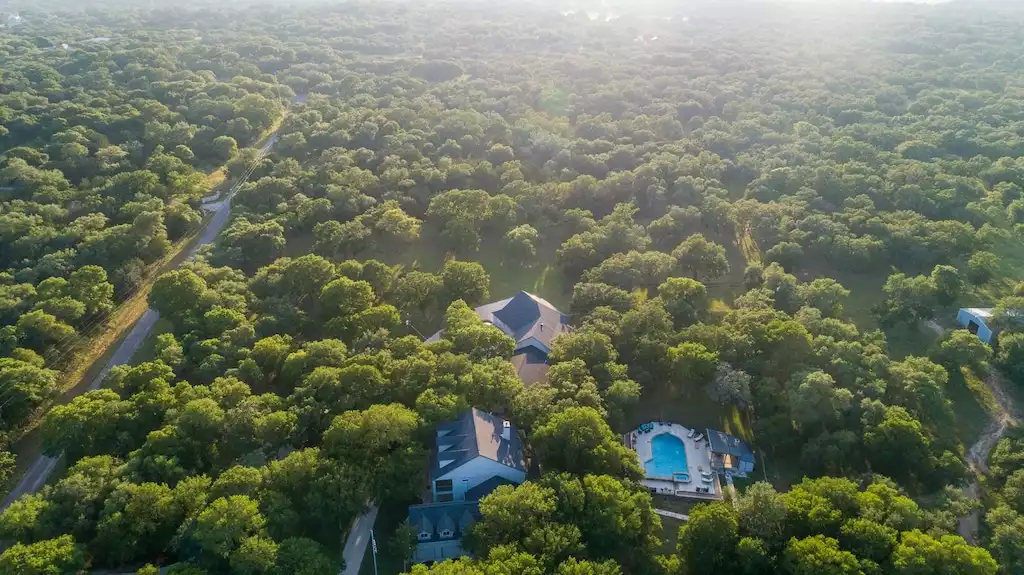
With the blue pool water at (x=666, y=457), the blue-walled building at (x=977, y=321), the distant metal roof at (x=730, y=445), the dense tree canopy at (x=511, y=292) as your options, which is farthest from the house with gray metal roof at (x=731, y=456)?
the blue-walled building at (x=977, y=321)

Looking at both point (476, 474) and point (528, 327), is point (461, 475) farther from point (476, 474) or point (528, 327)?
point (528, 327)

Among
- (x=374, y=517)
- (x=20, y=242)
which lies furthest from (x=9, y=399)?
(x=374, y=517)

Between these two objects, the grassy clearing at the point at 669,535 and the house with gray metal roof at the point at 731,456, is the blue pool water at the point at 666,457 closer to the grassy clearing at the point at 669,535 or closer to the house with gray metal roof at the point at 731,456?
the house with gray metal roof at the point at 731,456

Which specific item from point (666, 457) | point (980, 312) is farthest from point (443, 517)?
point (980, 312)

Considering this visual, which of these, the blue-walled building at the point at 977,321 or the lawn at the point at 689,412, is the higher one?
the blue-walled building at the point at 977,321

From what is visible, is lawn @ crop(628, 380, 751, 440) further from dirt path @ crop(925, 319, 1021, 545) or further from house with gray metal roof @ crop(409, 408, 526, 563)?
dirt path @ crop(925, 319, 1021, 545)
